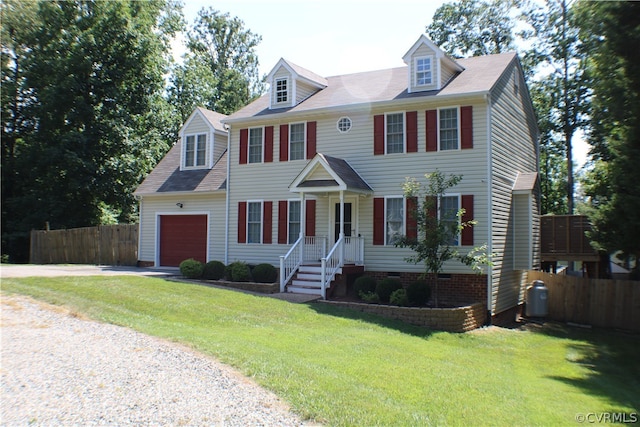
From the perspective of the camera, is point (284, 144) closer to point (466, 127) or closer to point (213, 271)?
point (213, 271)

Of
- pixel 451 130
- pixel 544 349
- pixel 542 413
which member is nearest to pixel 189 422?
pixel 542 413

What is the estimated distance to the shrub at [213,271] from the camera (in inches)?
695

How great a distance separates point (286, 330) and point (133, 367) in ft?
13.4

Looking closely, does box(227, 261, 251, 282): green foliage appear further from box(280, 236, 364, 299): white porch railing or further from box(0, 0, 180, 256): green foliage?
box(0, 0, 180, 256): green foliage

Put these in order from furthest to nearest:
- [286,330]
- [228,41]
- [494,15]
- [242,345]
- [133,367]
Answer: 1. [228,41]
2. [494,15]
3. [286,330]
4. [242,345]
5. [133,367]

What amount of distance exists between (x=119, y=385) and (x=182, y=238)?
15487 millimetres

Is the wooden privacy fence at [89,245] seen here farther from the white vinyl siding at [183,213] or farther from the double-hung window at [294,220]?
the double-hung window at [294,220]

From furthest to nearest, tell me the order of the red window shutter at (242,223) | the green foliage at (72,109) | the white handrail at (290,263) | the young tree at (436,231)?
the green foliage at (72,109), the red window shutter at (242,223), the white handrail at (290,263), the young tree at (436,231)

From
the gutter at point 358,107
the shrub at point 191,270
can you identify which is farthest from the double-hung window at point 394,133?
the shrub at point 191,270

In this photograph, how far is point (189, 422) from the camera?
208 inches

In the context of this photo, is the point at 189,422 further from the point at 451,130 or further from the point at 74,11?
the point at 74,11

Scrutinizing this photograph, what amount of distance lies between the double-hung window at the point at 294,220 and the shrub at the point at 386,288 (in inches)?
165

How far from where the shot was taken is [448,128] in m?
15.8

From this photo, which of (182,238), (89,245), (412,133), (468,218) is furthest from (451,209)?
(89,245)
